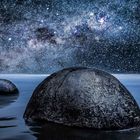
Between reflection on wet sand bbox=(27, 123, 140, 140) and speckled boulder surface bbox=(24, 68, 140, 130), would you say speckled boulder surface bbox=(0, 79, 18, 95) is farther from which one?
reflection on wet sand bbox=(27, 123, 140, 140)

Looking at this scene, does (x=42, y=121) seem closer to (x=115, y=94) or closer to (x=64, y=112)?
(x=64, y=112)

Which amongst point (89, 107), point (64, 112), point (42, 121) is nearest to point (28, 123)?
point (42, 121)

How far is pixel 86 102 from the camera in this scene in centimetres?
818

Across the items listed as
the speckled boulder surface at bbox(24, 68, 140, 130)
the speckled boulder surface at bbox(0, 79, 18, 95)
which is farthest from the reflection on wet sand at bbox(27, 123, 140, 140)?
the speckled boulder surface at bbox(0, 79, 18, 95)

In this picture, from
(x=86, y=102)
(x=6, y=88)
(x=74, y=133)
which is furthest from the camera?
(x=6, y=88)

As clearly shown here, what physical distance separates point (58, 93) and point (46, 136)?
1461 millimetres

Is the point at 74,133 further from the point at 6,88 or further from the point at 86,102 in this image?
the point at 6,88

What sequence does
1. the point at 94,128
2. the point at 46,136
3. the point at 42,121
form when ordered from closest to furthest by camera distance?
the point at 46,136, the point at 94,128, the point at 42,121

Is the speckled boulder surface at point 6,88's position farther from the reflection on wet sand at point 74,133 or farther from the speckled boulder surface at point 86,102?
the reflection on wet sand at point 74,133

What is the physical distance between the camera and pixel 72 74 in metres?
8.62

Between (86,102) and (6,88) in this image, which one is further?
(6,88)

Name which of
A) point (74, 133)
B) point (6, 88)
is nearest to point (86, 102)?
point (74, 133)

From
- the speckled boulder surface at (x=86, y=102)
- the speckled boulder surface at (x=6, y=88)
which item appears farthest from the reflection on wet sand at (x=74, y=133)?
the speckled boulder surface at (x=6, y=88)

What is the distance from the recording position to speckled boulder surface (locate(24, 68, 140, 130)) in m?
8.09
